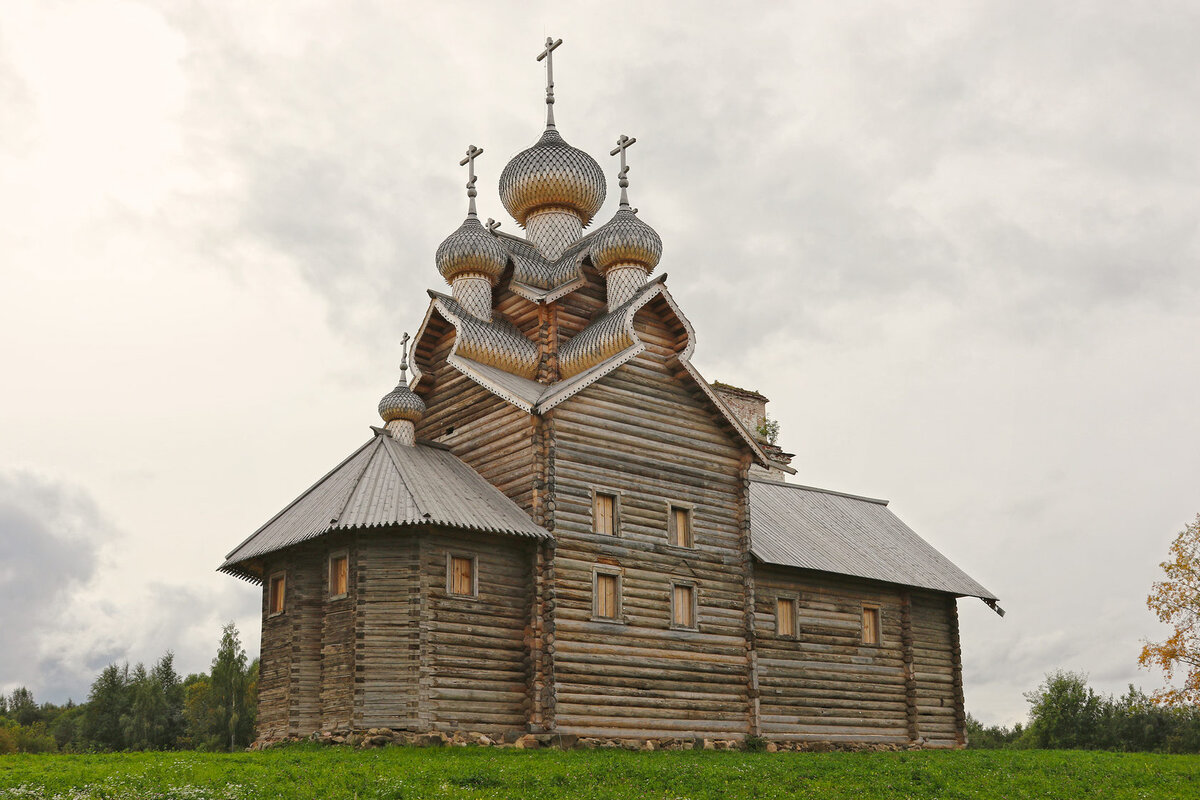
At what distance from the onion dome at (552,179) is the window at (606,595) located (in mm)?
12504

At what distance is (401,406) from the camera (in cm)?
2969

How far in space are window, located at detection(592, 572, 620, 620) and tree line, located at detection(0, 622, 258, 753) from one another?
28.4 metres

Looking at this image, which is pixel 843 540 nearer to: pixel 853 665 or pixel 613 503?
pixel 853 665

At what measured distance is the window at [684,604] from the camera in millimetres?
28641

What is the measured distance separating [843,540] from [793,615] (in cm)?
459

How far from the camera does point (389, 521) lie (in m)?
24.5

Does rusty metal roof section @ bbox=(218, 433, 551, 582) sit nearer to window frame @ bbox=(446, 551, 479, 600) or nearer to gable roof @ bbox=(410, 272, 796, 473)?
window frame @ bbox=(446, 551, 479, 600)

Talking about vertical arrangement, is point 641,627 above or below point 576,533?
below

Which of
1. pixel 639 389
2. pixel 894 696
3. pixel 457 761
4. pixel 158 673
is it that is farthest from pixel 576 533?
pixel 158 673

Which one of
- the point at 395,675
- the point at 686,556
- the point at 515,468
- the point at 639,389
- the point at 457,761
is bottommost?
the point at 457,761

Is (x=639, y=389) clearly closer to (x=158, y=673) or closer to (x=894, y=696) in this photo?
(x=894, y=696)

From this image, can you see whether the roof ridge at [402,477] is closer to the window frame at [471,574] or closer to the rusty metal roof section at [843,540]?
the window frame at [471,574]

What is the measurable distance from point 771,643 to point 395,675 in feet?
36.5

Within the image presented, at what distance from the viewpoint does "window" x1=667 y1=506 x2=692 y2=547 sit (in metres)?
29.1
